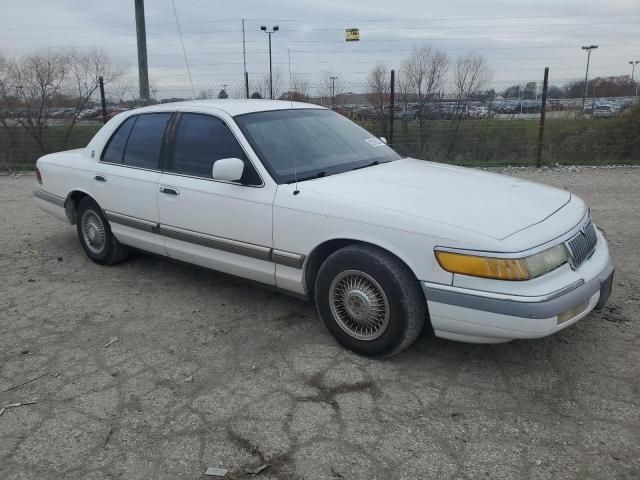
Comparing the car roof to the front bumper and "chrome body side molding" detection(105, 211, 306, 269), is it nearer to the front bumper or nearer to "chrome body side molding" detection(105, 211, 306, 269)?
"chrome body side molding" detection(105, 211, 306, 269)

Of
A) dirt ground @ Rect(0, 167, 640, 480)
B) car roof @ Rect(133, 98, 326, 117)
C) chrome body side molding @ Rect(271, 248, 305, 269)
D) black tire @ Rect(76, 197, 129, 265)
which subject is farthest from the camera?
black tire @ Rect(76, 197, 129, 265)

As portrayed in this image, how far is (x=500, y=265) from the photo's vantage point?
2.89m

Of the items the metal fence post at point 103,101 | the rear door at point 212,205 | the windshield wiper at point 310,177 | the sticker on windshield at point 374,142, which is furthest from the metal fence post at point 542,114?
the metal fence post at point 103,101

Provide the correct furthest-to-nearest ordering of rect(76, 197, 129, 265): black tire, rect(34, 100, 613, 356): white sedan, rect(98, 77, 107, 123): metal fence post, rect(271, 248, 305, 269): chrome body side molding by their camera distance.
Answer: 1. rect(98, 77, 107, 123): metal fence post
2. rect(76, 197, 129, 265): black tire
3. rect(271, 248, 305, 269): chrome body side molding
4. rect(34, 100, 613, 356): white sedan

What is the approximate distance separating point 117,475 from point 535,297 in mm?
2182

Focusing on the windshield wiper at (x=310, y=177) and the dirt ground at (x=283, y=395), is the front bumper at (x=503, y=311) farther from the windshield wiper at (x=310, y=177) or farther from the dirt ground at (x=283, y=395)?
the windshield wiper at (x=310, y=177)

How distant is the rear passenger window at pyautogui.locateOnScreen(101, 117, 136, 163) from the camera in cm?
495

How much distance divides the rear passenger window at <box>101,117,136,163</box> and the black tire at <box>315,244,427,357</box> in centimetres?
247

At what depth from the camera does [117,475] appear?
8.30 feet

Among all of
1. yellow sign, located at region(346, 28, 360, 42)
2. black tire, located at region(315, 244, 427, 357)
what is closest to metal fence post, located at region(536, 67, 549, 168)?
yellow sign, located at region(346, 28, 360, 42)

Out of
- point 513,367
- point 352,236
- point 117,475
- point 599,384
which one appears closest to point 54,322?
point 117,475

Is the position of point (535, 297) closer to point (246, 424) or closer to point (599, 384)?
point (599, 384)

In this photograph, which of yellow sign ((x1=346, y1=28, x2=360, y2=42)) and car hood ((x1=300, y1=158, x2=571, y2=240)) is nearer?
car hood ((x1=300, y1=158, x2=571, y2=240))

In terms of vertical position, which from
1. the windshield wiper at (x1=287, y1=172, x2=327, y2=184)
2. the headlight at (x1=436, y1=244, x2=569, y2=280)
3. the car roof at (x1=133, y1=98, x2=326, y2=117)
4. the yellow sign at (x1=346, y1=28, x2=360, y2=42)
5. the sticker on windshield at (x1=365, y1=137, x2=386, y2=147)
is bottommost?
the headlight at (x1=436, y1=244, x2=569, y2=280)
